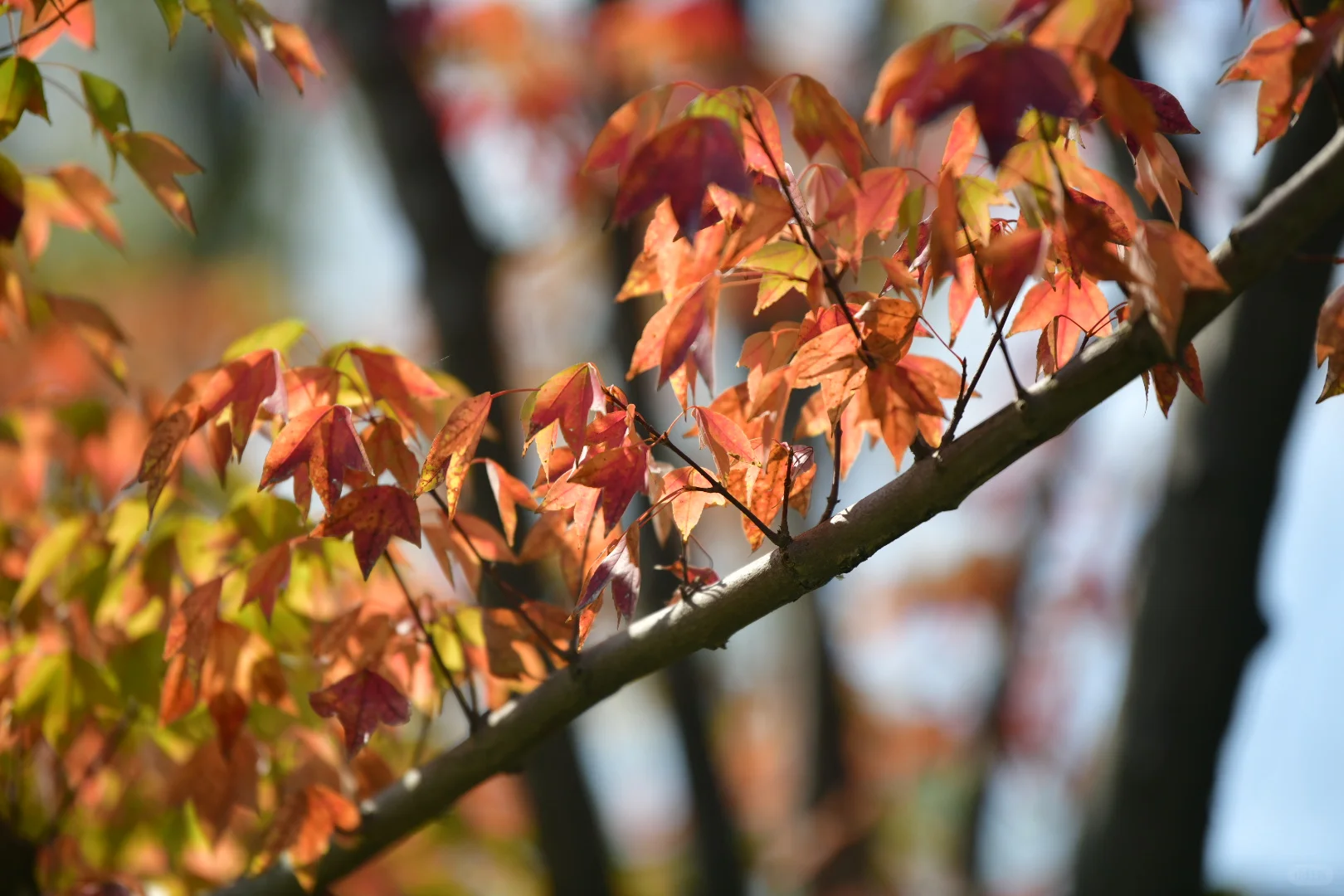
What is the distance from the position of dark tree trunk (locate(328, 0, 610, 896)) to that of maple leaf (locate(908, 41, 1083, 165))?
3.98 feet

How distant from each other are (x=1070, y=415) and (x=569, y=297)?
329 centimetres

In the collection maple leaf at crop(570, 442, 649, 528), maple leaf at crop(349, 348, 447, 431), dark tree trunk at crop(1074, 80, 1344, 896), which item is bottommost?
dark tree trunk at crop(1074, 80, 1344, 896)

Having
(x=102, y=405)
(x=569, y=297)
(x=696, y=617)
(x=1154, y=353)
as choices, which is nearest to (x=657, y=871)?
(x=569, y=297)

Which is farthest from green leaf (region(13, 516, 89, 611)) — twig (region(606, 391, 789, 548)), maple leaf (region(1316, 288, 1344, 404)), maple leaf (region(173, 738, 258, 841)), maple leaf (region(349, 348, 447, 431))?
maple leaf (region(1316, 288, 1344, 404))

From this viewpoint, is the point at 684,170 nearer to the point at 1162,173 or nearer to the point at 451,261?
the point at 1162,173

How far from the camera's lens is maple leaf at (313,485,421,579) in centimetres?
73

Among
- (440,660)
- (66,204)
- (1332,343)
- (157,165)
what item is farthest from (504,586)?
(66,204)

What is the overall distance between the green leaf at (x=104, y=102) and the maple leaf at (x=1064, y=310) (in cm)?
81

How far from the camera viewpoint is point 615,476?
0.69m

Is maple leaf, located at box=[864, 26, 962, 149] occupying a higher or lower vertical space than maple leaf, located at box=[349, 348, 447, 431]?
lower

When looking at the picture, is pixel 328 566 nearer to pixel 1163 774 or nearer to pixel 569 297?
pixel 1163 774

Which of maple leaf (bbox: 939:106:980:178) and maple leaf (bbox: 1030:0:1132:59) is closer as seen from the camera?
maple leaf (bbox: 1030:0:1132:59)

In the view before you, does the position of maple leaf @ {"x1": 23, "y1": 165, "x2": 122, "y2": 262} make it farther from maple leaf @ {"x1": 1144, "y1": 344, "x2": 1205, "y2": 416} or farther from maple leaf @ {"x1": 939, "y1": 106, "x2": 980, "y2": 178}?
maple leaf @ {"x1": 1144, "y1": 344, "x2": 1205, "y2": 416}

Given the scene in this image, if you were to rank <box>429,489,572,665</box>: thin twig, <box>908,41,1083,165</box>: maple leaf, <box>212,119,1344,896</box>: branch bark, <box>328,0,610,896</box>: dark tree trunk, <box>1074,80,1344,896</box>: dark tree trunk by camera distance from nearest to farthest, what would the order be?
<box>908,41,1083,165</box>: maple leaf, <box>212,119,1344,896</box>: branch bark, <box>429,489,572,665</box>: thin twig, <box>1074,80,1344,896</box>: dark tree trunk, <box>328,0,610,896</box>: dark tree trunk
